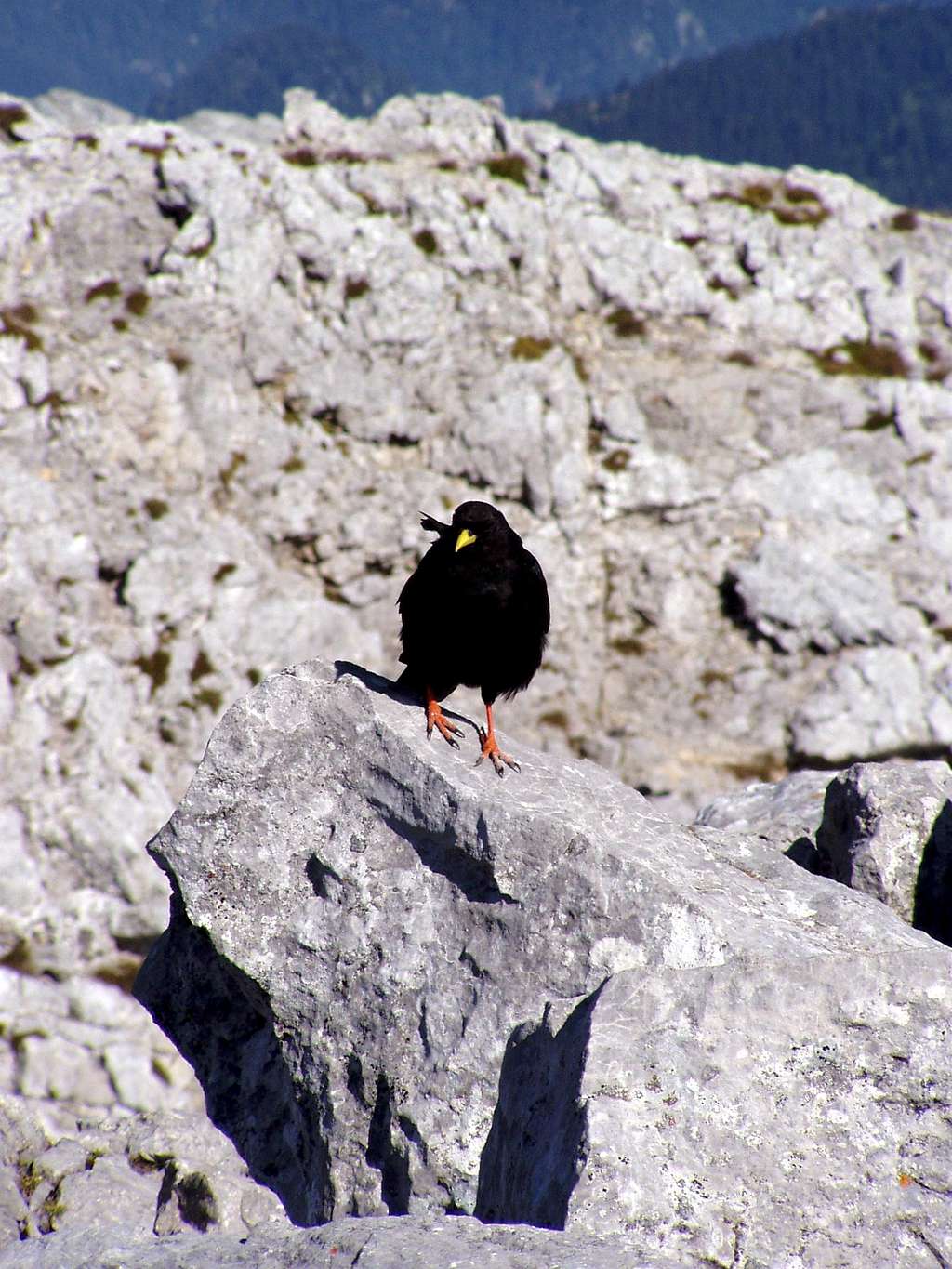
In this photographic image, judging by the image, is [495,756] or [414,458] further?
[414,458]

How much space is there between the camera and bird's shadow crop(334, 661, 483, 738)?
794 centimetres

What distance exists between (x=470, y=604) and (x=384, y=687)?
1089mm

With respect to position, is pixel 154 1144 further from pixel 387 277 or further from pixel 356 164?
pixel 356 164

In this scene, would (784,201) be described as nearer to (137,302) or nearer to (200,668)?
(137,302)

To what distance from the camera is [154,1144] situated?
901cm

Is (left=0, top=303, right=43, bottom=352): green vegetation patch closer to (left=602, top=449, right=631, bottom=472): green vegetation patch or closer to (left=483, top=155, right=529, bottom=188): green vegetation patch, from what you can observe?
(left=483, top=155, right=529, bottom=188): green vegetation patch

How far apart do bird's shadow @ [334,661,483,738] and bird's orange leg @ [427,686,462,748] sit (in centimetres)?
18

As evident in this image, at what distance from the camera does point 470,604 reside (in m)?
8.33

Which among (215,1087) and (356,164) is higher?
(356,164)

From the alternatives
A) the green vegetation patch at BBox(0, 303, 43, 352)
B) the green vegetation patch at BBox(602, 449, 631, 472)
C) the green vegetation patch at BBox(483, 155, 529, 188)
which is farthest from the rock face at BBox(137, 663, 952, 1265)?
the green vegetation patch at BBox(483, 155, 529, 188)

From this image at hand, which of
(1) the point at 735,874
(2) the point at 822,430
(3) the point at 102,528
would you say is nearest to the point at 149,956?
(1) the point at 735,874

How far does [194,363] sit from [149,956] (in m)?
26.8

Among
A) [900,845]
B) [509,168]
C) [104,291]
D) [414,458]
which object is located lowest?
[900,845]

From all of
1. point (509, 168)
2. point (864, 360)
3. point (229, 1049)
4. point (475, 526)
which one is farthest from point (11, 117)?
point (229, 1049)
